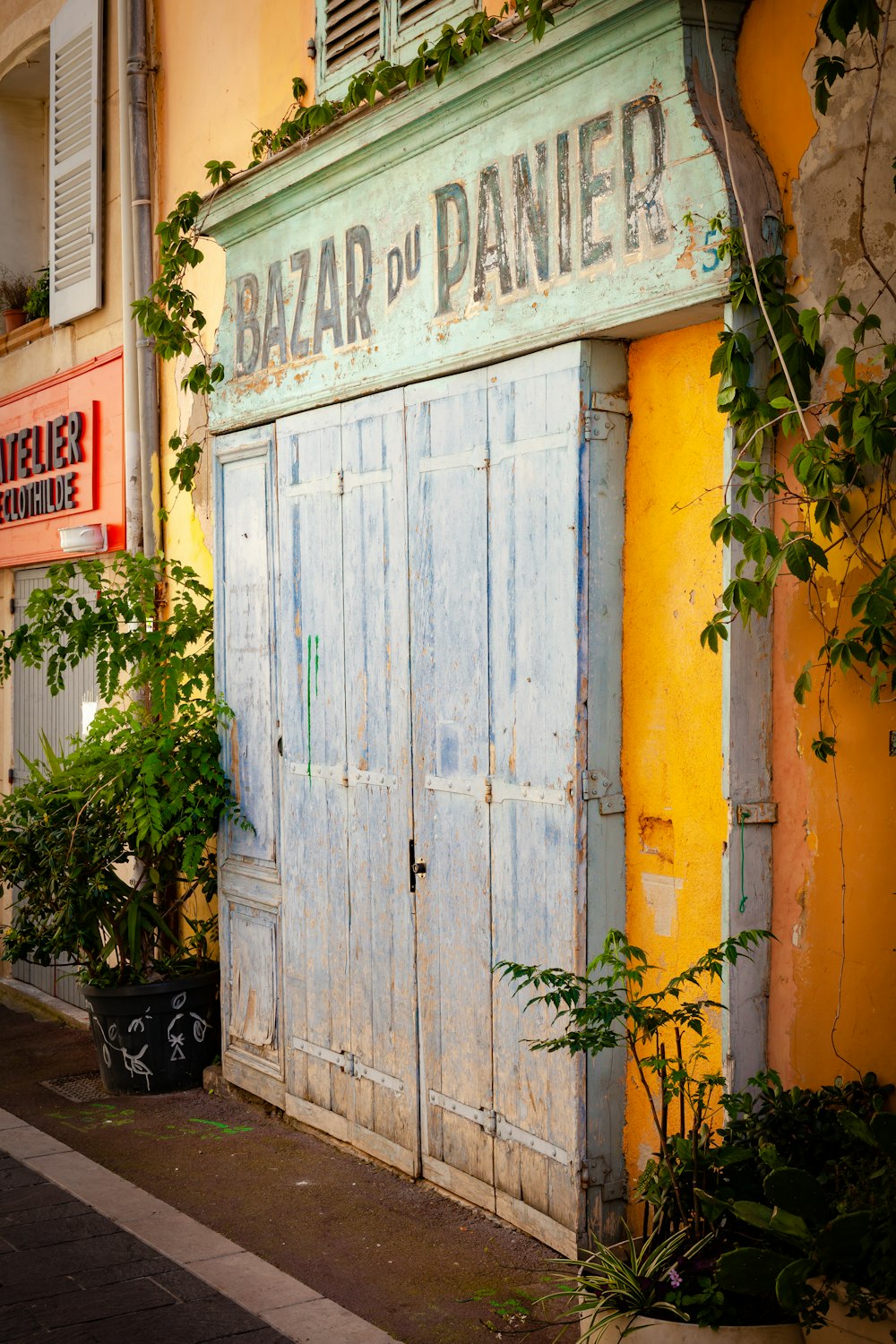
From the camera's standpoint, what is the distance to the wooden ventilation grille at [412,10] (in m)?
5.15

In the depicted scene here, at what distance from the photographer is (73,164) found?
828 cm

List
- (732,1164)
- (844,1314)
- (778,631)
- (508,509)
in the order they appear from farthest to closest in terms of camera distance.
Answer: (508,509), (778,631), (732,1164), (844,1314)

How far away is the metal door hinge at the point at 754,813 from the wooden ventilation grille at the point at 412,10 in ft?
10.2

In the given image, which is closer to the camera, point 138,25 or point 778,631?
point 778,631

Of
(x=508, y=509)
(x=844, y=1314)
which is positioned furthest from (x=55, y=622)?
(x=844, y=1314)

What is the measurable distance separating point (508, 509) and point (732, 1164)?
83.2 inches

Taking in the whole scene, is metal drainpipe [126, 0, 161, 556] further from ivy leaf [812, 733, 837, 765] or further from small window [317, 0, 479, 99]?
ivy leaf [812, 733, 837, 765]

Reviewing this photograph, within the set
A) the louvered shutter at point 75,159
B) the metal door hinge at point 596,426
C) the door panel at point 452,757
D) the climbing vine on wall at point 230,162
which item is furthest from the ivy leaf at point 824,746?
the louvered shutter at point 75,159

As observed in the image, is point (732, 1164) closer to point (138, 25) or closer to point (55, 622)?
point (55, 622)

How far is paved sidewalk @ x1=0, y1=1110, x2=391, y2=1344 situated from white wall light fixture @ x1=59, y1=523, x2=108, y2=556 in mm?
3536

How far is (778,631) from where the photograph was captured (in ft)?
12.6

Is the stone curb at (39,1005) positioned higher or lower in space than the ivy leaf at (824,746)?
lower

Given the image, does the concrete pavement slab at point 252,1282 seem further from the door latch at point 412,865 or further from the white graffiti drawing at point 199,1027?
the white graffiti drawing at point 199,1027

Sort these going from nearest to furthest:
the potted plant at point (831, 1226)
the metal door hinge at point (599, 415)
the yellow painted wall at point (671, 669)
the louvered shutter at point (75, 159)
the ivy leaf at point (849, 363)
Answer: the potted plant at point (831, 1226) → the ivy leaf at point (849, 363) → the yellow painted wall at point (671, 669) → the metal door hinge at point (599, 415) → the louvered shutter at point (75, 159)
